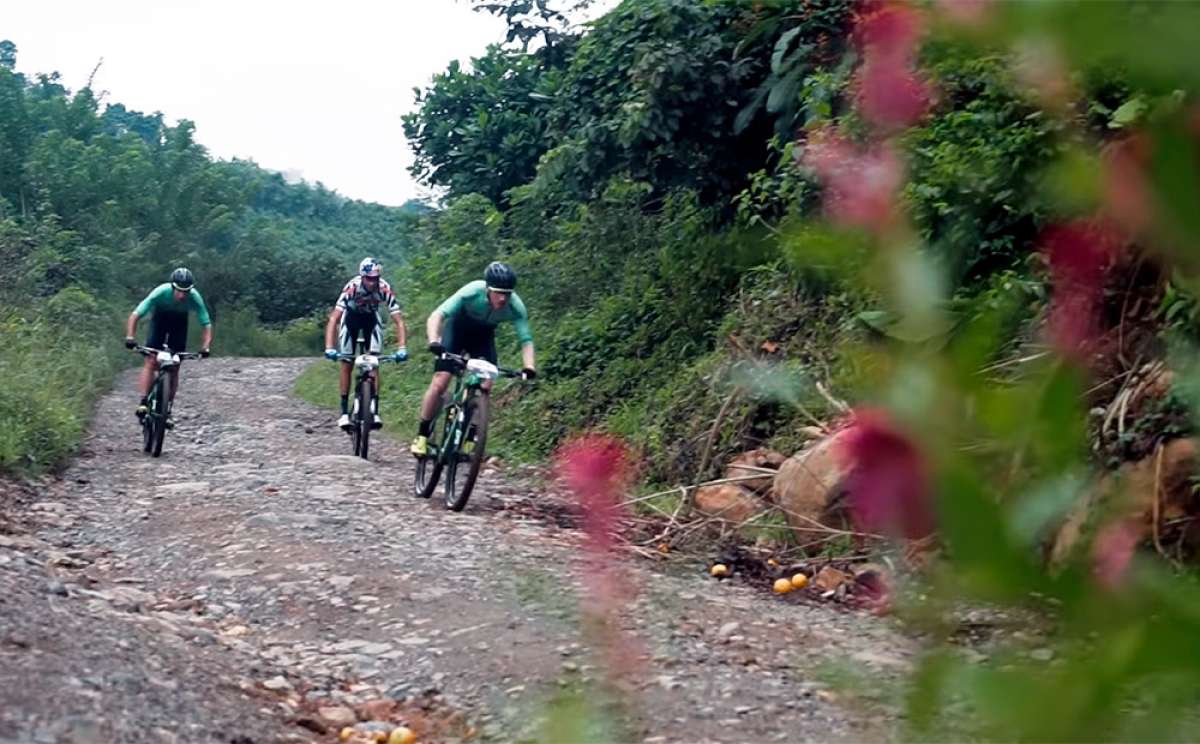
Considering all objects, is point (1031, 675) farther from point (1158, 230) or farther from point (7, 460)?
point (7, 460)

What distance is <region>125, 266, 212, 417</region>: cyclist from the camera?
32.1 ft

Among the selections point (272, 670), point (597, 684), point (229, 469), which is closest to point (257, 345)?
point (229, 469)

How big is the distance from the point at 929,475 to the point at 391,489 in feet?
24.4

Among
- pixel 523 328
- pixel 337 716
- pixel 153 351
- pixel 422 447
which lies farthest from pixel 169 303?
pixel 337 716

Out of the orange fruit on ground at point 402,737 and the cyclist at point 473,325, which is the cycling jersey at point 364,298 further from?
the orange fruit on ground at point 402,737

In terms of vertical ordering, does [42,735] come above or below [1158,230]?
Answer: below

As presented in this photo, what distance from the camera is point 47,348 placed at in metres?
13.3

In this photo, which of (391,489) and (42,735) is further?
(391,489)

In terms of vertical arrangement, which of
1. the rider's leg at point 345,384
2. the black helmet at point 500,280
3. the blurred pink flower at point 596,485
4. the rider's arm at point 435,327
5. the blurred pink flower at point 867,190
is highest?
the black helmet at point 500,280

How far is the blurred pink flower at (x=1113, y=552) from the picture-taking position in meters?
0.62

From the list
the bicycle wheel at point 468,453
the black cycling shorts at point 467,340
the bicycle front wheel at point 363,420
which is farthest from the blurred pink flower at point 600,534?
the bicycle front wheel at point 363,420

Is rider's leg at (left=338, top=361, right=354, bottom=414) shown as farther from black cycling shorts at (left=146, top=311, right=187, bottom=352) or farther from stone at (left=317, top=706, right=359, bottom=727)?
stone at (left=317, top=706, right=359, bottom=727)

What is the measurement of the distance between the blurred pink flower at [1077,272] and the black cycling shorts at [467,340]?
6.77 m

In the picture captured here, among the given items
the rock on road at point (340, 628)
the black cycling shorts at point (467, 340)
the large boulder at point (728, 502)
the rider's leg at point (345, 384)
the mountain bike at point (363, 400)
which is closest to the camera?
the rock on road at point (340, 628)
